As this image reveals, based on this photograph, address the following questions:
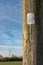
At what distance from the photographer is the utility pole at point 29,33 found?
4.47 ft

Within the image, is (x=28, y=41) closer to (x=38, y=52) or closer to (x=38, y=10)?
(x=38, y=52)

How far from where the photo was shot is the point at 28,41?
1.38m

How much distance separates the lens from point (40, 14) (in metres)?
1.38

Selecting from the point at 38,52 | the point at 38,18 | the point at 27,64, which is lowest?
the point at 27,64

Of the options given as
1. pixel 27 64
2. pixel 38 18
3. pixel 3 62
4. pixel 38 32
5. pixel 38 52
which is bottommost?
pixel 3 62

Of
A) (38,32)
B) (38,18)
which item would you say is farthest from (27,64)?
(38,18)

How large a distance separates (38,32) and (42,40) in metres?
0.07

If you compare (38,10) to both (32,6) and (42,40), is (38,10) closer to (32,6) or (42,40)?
(32,6)

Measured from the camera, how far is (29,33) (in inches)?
54.7

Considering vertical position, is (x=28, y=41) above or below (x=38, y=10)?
below

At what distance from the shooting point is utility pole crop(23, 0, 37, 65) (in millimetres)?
1362

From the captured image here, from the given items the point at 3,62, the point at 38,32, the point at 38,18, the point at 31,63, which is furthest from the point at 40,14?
the point at 3,62

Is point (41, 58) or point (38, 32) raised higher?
point (38, 32)

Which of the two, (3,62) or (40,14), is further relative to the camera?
(3,62)
